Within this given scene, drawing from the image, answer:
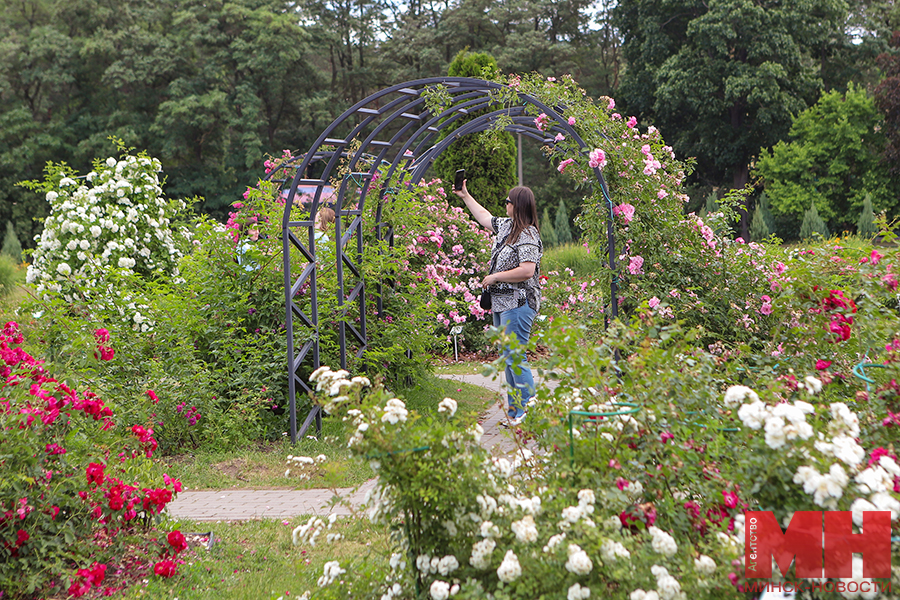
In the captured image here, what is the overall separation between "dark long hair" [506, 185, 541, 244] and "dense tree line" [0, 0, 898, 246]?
69.3ft

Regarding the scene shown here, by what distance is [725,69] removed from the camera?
23594 millimetres

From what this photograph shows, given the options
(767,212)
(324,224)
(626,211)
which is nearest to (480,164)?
(324,224)

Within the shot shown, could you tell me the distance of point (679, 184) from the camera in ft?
19.6


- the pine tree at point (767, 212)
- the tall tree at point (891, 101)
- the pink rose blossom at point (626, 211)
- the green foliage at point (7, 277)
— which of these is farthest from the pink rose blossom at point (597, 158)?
the pine tree at point (767, 212)

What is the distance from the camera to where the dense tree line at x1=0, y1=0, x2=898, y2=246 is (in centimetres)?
2448

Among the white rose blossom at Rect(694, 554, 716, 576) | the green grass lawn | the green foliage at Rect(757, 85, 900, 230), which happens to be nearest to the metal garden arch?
the green grass lawn

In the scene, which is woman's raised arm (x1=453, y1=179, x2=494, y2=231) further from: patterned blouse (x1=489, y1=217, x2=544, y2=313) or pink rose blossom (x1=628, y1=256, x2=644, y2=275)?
pink rose blossom (x1=628, y1=256, x2=644, y2=275)

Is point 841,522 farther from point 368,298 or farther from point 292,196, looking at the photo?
point 368,298

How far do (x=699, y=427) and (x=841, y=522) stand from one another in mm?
766

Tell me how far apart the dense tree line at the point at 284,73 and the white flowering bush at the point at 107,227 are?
64.3 feet

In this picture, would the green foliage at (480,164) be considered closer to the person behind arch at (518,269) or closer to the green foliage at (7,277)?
the person behind arch at (518,269)

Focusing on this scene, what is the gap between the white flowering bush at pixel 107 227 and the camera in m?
7.45

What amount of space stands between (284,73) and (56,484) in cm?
2768

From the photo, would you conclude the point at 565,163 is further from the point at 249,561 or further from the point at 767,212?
the point at 767,212
